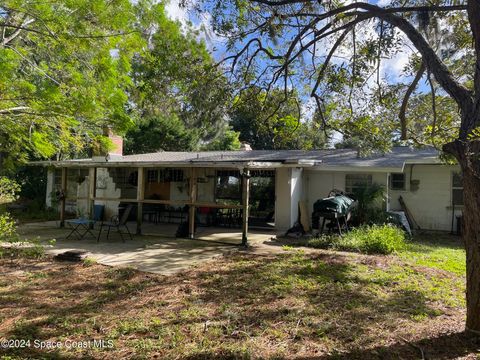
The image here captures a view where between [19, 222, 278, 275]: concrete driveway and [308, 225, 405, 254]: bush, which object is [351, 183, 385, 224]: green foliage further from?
[19, 222, 278, 275]: concrete driveway

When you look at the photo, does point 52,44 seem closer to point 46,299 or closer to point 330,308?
point 46,299

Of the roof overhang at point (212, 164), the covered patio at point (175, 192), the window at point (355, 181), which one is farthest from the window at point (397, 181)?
the covered patio at point (175, 192)

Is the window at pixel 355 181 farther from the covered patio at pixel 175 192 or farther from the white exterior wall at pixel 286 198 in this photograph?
the covered patio at pixel 175 192

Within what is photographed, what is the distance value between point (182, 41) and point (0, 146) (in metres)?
6.16

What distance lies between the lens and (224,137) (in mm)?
26266

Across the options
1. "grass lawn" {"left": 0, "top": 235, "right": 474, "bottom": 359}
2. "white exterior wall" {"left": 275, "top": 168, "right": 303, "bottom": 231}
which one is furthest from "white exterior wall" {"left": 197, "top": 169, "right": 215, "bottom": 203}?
"grass lawn" {"left": 0, "top": 235, "right": 474, "bottom": 359}

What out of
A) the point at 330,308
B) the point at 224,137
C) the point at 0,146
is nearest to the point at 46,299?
the point at 330,308

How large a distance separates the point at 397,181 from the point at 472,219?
10.9 meters

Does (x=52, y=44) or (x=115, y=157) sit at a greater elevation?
(x=52, y=44)

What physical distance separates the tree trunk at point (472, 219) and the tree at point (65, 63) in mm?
5754

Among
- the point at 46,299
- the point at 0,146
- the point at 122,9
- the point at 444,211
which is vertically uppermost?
the point at 122,9

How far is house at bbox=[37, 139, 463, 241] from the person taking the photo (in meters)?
11.8

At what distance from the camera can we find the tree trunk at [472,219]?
12.7ft

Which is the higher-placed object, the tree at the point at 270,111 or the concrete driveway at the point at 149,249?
the tree at the point at 270,111
